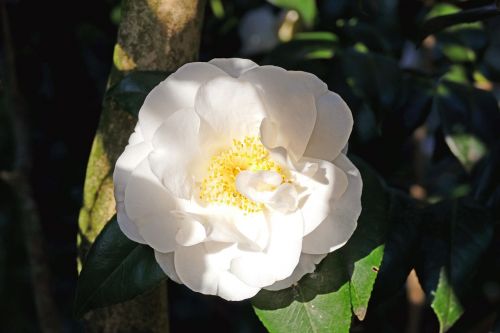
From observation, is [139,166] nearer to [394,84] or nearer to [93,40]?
[394,84]

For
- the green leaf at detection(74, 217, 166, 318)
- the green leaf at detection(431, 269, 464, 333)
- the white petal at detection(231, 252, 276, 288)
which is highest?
the white petal at detection(231, 252, 276, 288)

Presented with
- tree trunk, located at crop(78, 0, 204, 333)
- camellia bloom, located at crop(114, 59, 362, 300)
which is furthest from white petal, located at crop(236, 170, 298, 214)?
tree trunk, located at crop(78, 0, 204, 333)

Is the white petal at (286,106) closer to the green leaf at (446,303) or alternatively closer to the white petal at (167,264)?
the white petal at (167,264)

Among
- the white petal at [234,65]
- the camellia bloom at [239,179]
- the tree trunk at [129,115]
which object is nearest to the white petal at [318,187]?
the camellia bloom at [239,179]

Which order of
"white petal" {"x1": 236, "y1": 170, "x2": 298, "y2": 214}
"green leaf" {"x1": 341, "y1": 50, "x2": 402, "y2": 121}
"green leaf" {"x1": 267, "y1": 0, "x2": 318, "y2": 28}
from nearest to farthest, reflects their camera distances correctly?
"white petal" {"x1": 236, "y1": 170, "x2": 298, "y2": 214} < "green leaf" {"x1": 341, "y1": 50, "x2": 402, "y2": 121} < "green leaf" {"x1": 267, "y1": 0, "x2": 318, "y2": 28}

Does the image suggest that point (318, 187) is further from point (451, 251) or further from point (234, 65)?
point (451, 251)

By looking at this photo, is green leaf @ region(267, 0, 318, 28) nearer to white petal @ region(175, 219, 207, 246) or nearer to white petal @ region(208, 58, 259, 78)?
white petal @ region(208, 58, 259, 78)

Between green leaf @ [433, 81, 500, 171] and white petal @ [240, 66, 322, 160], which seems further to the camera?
green leaf @ [433, 81, 500, 171]
